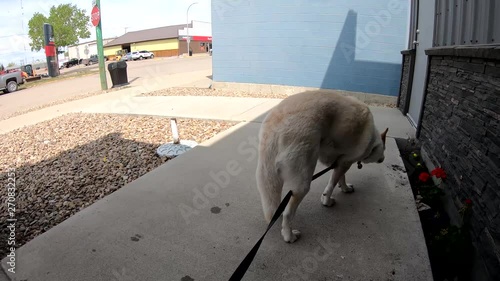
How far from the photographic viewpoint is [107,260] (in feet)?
8.09

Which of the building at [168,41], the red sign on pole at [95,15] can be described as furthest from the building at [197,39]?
the red sign on pole at [95,15]

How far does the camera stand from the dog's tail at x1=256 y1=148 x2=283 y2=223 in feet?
8.01

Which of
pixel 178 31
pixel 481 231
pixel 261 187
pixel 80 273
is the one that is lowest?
pixel 80 273

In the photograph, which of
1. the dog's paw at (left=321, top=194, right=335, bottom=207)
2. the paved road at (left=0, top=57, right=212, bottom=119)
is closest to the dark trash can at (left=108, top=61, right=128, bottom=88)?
the paved road at (left=0, top=57, right=212, bottom=119)

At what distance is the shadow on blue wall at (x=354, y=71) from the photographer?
8594 mm

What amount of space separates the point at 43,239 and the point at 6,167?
335 centimetres

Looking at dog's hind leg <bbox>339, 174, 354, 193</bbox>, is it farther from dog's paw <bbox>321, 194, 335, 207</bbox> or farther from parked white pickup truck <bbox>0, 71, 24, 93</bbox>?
parked white pickup truck <bbox>0, 71, 24, 93</bbox>

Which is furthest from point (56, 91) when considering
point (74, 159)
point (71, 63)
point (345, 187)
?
point (71, 63)

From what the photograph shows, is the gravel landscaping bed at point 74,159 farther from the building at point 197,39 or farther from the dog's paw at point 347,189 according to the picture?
the building at point 197,39

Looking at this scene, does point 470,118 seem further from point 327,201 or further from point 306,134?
point 306,134

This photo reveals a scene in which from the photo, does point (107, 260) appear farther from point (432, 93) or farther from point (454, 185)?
point (432, 93)

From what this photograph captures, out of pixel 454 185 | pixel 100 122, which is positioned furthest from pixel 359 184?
→ pixel 100 122

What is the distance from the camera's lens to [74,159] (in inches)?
202

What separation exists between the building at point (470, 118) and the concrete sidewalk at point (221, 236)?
1.43ft
